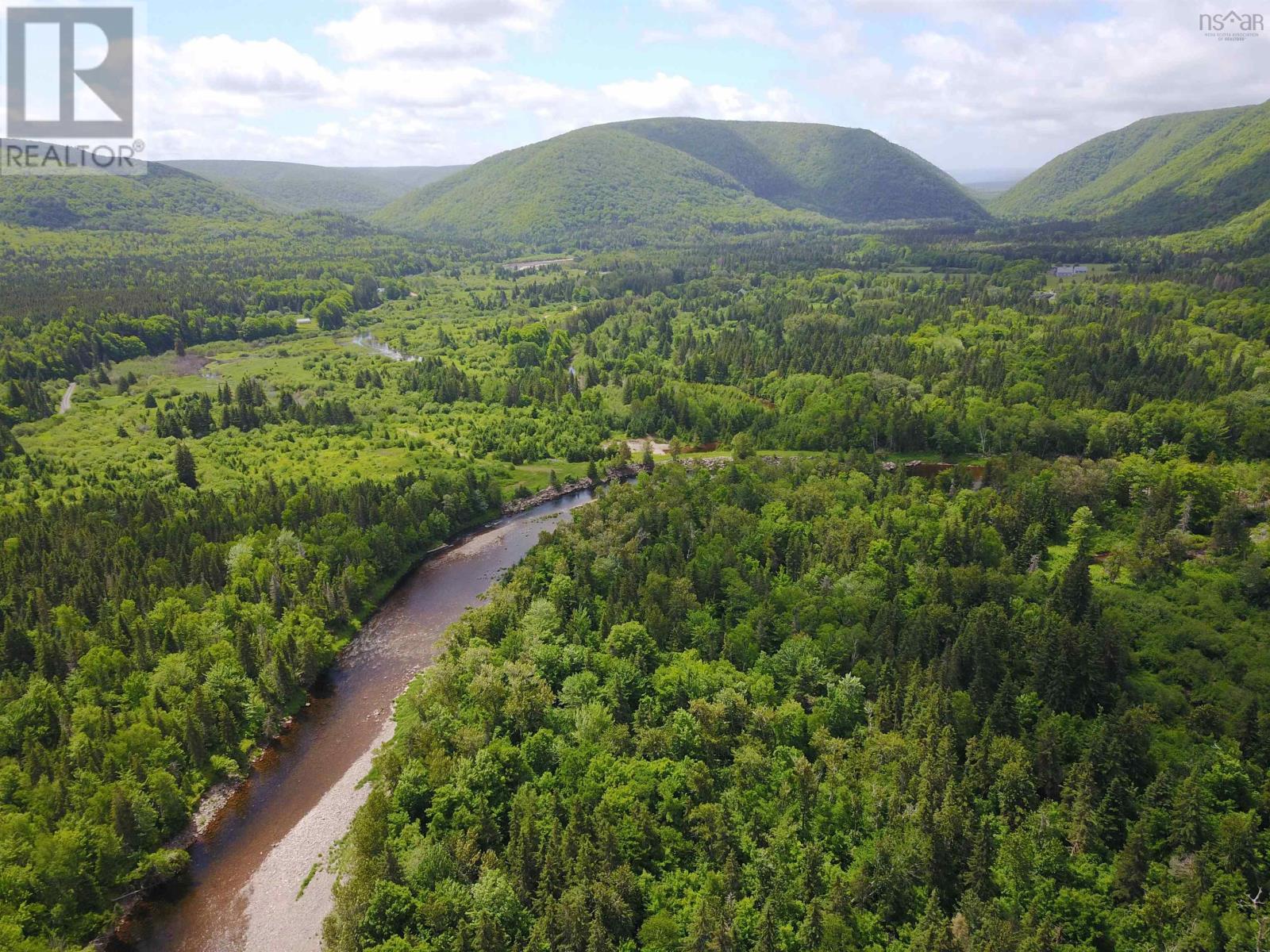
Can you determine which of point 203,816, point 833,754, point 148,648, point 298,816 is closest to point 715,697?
point 833,754

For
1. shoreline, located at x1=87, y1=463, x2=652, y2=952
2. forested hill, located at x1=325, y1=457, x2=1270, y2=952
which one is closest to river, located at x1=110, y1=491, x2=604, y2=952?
shoreline, located at x1=87, y1=463, x2=652, y2=952

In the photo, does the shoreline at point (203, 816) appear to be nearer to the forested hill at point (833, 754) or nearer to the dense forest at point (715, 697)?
the dense forest at point (715, 697)

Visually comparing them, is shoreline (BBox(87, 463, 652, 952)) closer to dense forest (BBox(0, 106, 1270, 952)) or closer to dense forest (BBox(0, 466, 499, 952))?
dense forest (BBox(0, 466, 499, 952))

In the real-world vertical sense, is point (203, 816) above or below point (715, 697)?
below

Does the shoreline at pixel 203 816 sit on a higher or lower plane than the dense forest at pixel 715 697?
lower

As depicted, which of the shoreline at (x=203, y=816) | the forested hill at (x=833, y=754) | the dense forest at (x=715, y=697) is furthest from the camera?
the shoreline at (x=203, y=816)

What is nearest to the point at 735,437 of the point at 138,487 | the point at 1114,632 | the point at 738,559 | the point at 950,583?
the point at 738,559

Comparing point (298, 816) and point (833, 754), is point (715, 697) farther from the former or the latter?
point (298, 816)

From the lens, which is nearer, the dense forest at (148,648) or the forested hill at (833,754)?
the forested hill at (833,754)

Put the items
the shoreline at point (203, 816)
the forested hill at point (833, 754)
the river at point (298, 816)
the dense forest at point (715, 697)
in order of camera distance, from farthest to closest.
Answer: the river at point (298, 816) → the shoreline at point (203, 816) → the dense forest at point (715, 697) → the forested hill at point (833, 754)

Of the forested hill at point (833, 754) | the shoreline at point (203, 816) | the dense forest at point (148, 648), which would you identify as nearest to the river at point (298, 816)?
the shoreline at point (203, 816)
